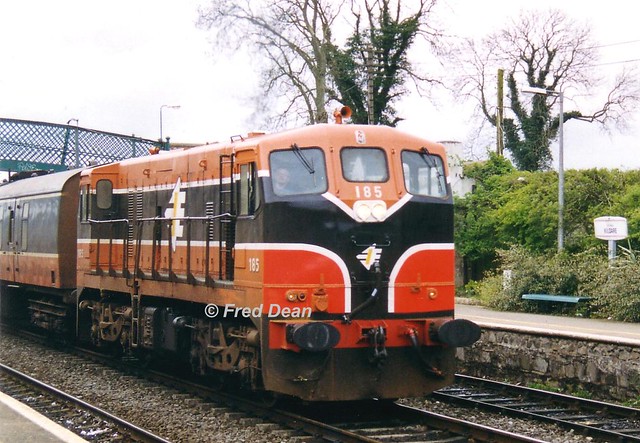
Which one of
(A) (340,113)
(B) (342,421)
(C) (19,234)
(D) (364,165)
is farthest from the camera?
(C) (19,234)

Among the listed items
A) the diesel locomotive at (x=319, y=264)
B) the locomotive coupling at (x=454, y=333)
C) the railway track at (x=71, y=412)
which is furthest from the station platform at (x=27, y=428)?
the locomotive coupling at (x=454, y=333)

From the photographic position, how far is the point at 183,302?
12625mm

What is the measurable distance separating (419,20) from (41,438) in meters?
30.4

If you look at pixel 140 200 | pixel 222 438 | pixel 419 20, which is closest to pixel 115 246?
pixel 140 200

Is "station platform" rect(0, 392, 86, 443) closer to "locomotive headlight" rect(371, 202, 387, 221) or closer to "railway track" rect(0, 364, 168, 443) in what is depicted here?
"railway track" rect(0, 364, 168, 443)

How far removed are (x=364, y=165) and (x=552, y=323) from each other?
11.1m

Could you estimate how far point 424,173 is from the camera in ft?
35.1

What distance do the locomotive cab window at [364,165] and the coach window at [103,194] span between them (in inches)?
239

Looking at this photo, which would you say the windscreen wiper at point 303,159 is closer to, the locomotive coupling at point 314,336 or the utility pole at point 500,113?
the locomotive coupling at point 314,336

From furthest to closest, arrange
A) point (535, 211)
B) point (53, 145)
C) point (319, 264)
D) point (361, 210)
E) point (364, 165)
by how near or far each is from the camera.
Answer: point (53, 145) → point (535, 211) → point (364, 165) → point (361, 210) → point (319, 264)

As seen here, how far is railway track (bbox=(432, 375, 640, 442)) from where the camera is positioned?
10.2 metres

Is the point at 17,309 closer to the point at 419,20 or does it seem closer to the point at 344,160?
the point at 344,160

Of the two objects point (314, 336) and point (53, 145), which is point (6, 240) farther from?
point (314, 336)

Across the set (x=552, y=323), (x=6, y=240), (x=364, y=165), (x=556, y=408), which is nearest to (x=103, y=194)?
(x=364, y=165)
